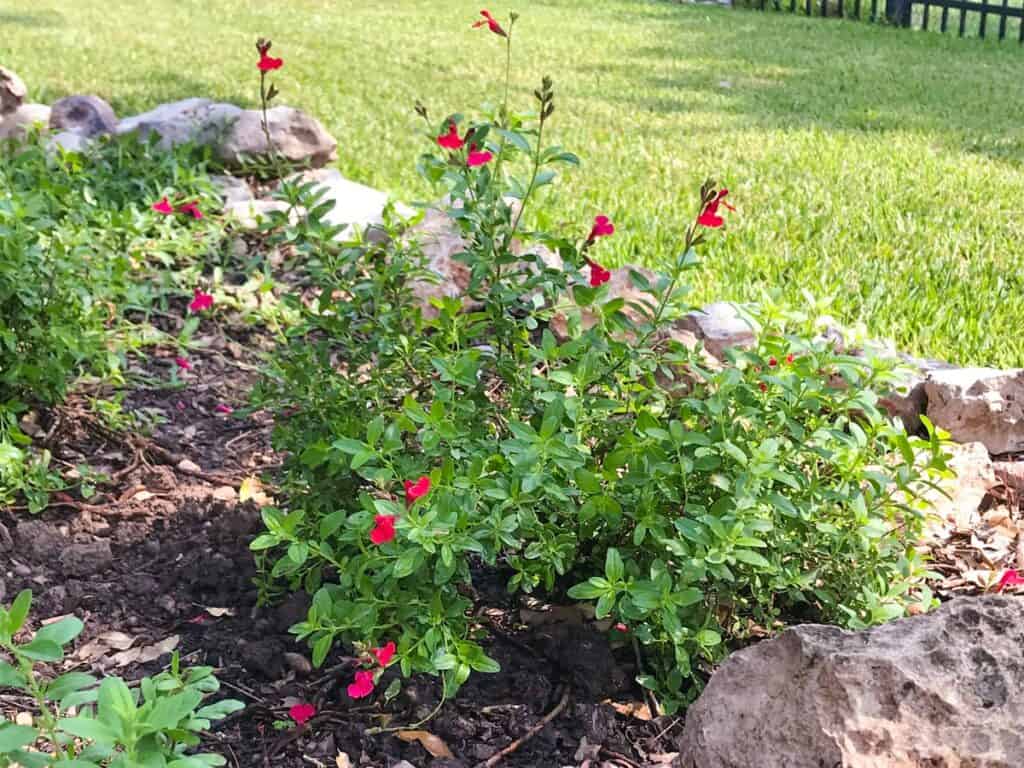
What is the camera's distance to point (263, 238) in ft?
17.2

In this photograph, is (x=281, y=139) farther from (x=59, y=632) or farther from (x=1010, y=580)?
(x=59, y=632)

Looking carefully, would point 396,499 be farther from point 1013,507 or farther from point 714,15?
point 714,15

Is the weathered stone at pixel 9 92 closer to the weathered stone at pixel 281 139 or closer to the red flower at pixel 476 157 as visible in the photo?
the weathered stone at pixel 281 139

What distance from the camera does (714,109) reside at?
843cm

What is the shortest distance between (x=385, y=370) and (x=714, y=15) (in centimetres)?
1162

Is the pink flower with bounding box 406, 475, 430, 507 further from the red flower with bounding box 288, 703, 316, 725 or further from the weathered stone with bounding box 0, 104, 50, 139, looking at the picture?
the weathered stone with bounding box 0, 104, 50, 139

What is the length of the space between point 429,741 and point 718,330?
1.99m

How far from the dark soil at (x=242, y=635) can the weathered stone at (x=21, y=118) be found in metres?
3.81

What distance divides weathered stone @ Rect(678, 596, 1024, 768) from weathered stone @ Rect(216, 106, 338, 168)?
443 cm

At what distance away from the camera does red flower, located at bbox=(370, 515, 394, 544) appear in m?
2.13

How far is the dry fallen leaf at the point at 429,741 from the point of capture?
236 cm

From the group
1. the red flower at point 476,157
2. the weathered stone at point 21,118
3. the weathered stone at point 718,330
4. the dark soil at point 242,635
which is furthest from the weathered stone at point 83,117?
the red flower at point 476,157

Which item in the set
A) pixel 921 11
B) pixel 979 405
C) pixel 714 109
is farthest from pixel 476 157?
pixel 921 11

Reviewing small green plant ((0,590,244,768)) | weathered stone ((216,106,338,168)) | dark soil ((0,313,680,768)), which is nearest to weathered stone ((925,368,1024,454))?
dark soil ((0,313,680,768))
